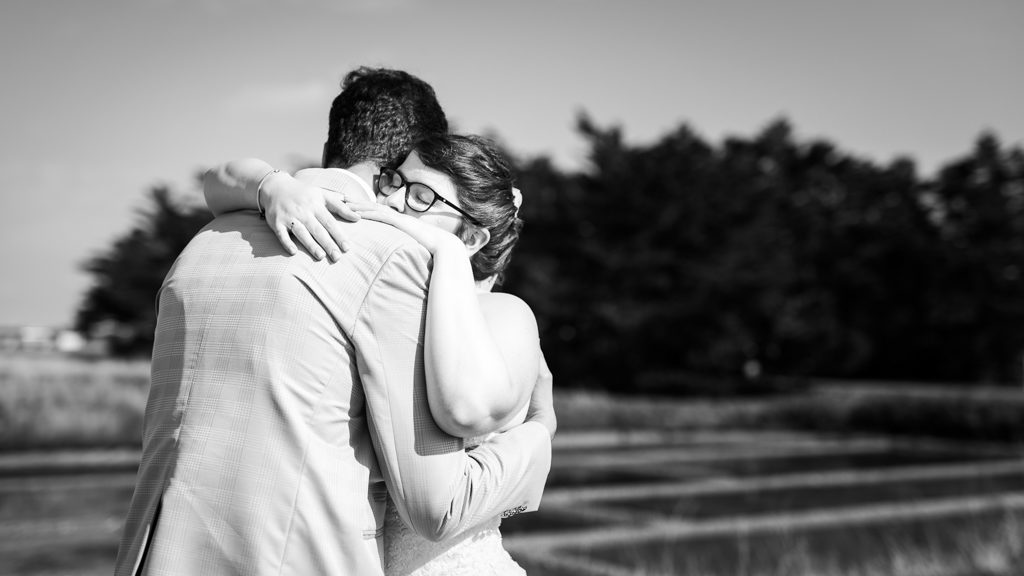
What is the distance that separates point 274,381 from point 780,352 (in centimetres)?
3652

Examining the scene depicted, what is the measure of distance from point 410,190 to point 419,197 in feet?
0.08

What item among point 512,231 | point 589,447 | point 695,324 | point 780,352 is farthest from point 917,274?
point 512,231

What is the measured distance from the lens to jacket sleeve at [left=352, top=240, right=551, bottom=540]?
1625 mm

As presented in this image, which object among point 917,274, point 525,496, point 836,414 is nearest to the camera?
point 525,496

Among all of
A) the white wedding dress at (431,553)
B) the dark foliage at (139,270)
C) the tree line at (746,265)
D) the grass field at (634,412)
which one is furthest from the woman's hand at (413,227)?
the dark foliage at (139,270)

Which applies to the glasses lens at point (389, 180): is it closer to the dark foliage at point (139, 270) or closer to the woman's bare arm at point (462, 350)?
the woman's bare arm at point (462, 350)

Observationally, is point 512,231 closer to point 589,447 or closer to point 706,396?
point 589,447

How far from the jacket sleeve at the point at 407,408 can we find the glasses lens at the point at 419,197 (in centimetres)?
25

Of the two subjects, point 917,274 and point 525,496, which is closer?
point 525,496

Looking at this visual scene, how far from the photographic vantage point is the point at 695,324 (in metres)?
29.8

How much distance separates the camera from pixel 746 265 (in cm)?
3025

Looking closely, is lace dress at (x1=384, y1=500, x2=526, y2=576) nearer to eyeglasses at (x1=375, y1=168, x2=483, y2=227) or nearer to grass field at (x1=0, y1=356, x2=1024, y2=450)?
eyeglasses at (x1=375, y1=168, x2=483, y2=227)

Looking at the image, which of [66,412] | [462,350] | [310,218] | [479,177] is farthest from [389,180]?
[66,412]

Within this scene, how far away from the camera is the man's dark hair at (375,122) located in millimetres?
1924
